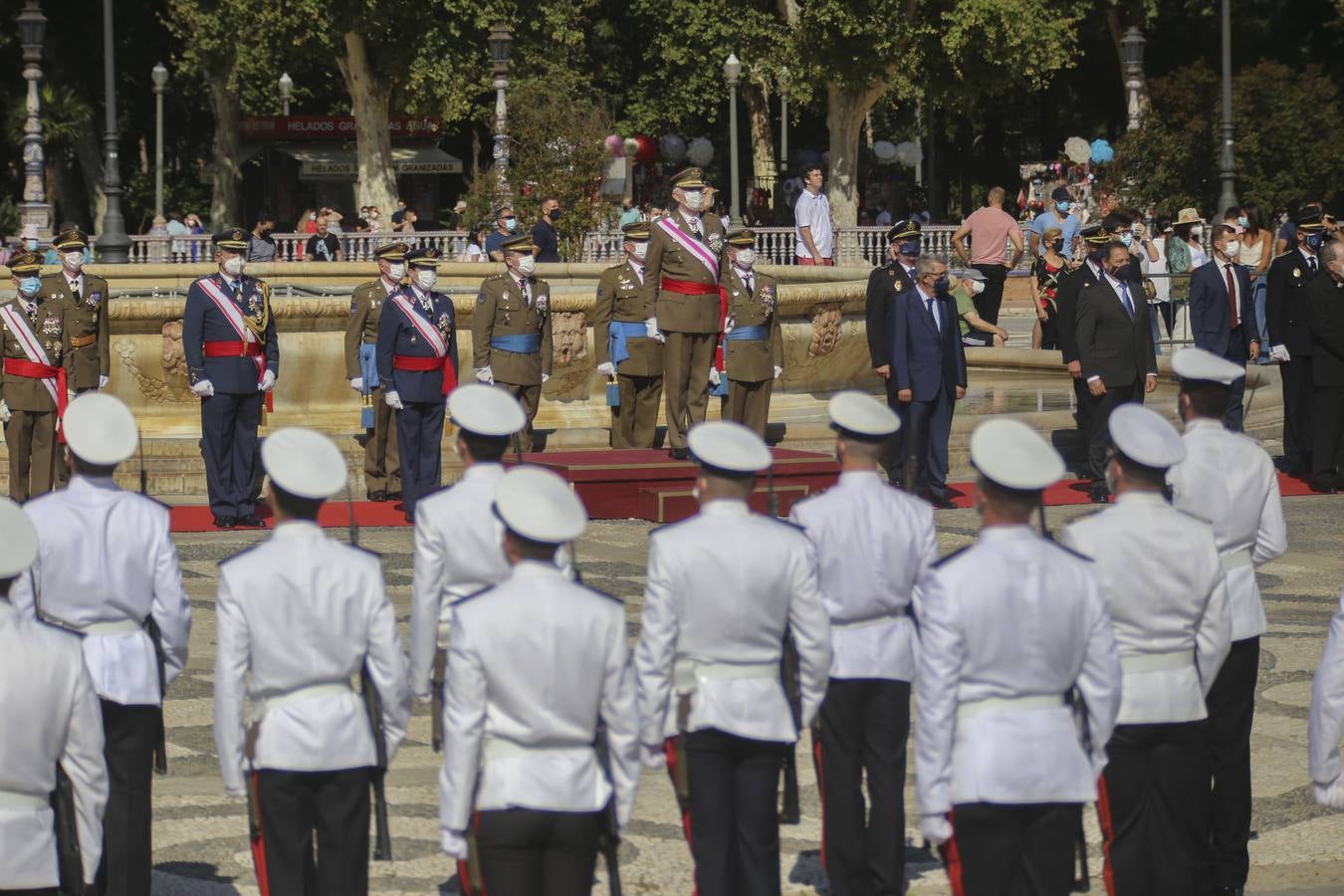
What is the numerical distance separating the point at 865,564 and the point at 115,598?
2.38 m

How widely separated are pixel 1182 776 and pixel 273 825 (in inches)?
109

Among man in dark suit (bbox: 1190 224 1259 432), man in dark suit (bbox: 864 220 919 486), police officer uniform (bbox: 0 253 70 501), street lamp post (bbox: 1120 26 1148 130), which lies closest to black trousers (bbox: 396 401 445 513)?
police officer uniform (bbox: 0 253 70 501)

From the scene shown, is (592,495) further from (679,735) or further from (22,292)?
(679,735)

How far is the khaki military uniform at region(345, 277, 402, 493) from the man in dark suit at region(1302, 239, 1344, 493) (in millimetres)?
7007

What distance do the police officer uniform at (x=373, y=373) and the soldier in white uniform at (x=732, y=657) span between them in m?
9.99

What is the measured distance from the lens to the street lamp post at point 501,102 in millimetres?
40094

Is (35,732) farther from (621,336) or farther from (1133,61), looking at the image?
(1133,61)

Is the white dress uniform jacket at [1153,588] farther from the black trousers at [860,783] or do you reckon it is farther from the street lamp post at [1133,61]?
the street lamp post at [1133,61]

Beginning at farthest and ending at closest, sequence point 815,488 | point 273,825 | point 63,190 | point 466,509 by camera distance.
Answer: point 63,190 → point 815,488 → point 466,509 → point 273,825

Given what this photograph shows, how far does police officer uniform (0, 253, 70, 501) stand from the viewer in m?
16.4

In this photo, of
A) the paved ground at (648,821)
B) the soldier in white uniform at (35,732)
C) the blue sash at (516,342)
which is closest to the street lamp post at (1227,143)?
the blue sash at (516,342)

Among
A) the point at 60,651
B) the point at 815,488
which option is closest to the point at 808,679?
the point at 60,651

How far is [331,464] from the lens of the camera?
682 centimetres

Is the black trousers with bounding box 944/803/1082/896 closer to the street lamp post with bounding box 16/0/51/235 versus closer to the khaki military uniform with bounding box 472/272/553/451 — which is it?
the khaki military uniform with bounding box 472/272/553/451
